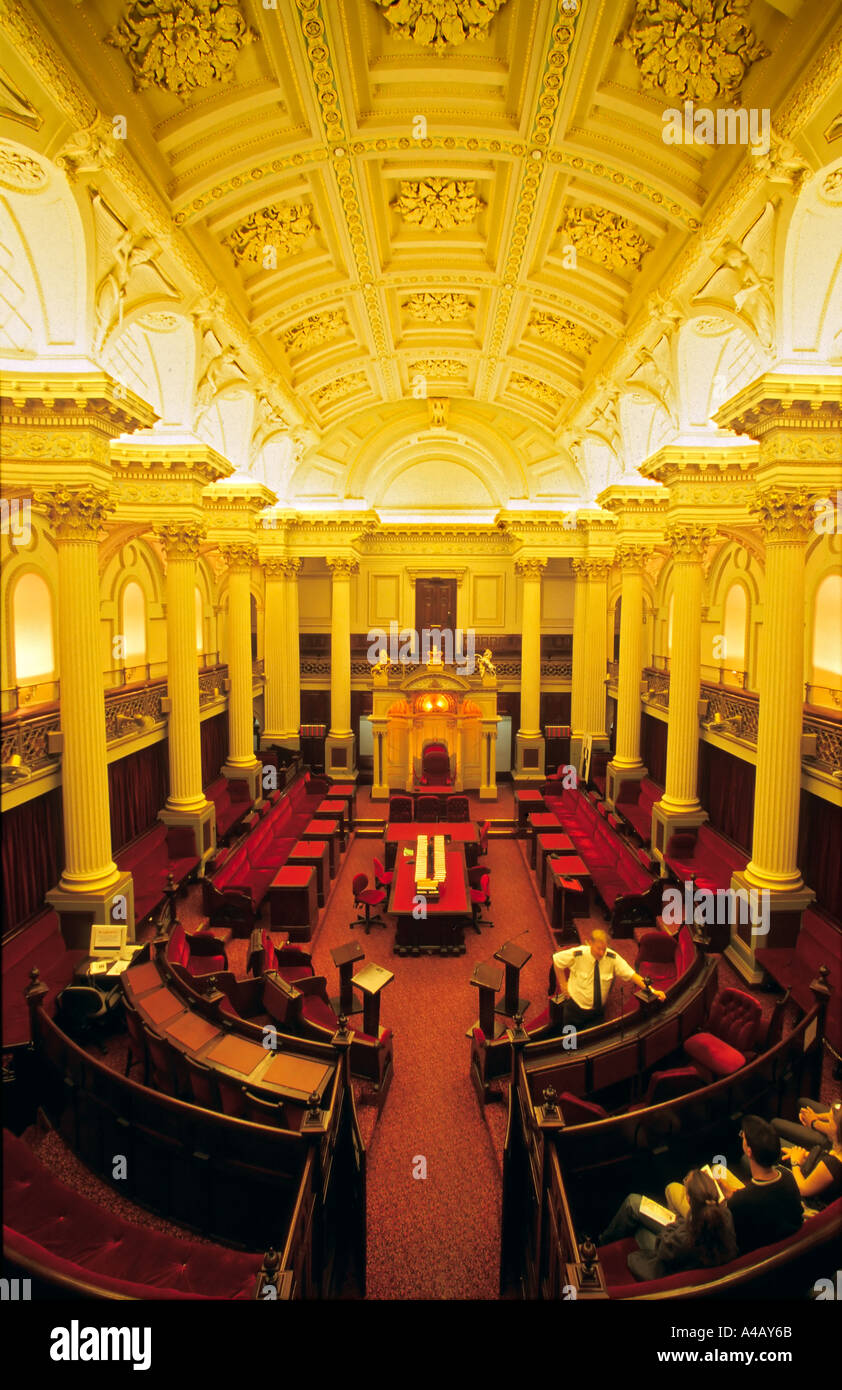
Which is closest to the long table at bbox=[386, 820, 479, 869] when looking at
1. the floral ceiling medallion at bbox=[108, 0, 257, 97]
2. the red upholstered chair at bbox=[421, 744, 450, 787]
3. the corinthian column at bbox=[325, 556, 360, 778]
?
the red upholstered chair at bbox=[421, 744, 450, 787]

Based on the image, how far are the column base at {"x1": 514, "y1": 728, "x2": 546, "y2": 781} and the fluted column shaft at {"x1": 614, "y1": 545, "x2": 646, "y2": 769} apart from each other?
4.52 meters

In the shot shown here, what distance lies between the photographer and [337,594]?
2028 centimetres

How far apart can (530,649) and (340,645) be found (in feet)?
19.9

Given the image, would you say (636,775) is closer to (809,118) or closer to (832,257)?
(832,257)

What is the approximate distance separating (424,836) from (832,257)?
10.5 meters

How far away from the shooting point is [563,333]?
13.1m

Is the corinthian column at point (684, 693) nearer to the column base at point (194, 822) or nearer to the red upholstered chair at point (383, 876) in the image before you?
the red upholstered chair at point (383, 876)

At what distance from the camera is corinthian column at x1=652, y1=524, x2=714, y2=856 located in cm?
1185

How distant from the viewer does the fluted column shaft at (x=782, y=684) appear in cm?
812

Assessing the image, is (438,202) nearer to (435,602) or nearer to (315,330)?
(315,330)

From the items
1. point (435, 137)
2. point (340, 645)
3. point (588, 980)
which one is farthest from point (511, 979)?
point (340, 645)

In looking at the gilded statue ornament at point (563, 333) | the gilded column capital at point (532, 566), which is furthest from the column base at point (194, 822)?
the gilded column capital at point (532, 566)

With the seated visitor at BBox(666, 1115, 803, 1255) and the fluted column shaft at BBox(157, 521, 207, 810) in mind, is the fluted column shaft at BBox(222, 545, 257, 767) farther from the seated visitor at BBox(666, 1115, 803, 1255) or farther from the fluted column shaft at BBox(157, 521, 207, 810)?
the seated visitor at BBox(666, 1115, 803, 1255)

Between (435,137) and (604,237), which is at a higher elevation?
(435,137)
